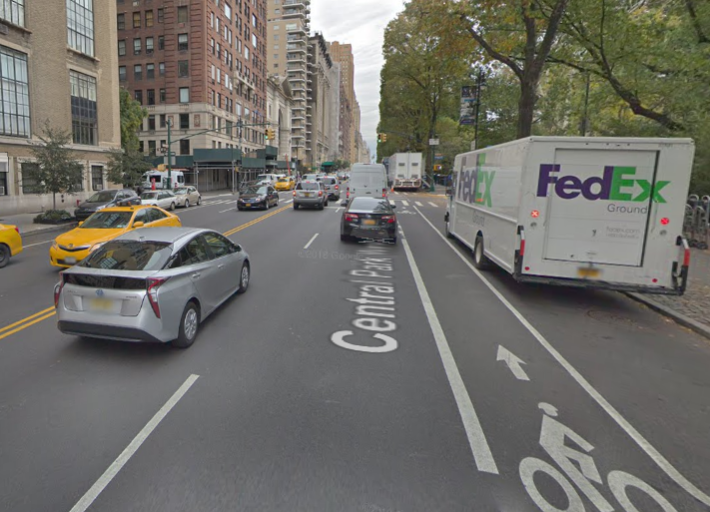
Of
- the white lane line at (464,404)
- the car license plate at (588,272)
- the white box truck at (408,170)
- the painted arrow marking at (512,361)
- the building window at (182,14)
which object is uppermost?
the building window at (182,14)

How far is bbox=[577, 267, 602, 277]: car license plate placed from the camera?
812cm

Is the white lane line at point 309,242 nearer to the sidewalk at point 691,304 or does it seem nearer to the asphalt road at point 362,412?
the asphalt road at point 362,412

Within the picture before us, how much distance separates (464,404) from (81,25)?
36.6 m

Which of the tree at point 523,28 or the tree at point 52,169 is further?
the tree at point 52,169

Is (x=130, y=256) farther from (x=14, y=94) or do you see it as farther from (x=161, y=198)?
(x=14, y=94)

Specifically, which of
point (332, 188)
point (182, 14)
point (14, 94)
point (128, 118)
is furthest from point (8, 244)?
point (182, 14)

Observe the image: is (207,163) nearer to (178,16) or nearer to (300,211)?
(178,16)

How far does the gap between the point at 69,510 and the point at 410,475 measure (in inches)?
99.2

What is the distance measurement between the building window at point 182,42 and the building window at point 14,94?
3040 cm

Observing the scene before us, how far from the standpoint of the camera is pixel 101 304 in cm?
534

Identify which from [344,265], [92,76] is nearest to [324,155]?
[92,76]

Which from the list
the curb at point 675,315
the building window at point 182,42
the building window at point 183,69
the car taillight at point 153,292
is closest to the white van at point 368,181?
the curb at point 675,315

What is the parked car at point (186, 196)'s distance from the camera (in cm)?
2864

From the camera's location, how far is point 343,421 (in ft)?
14.0
